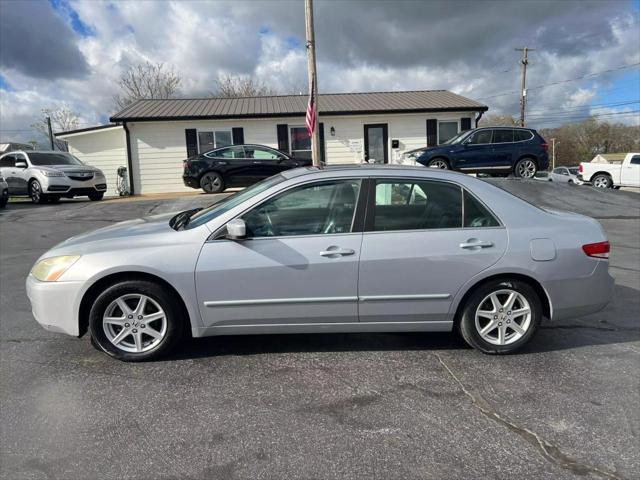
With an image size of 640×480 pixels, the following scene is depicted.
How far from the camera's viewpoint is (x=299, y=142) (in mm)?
18844

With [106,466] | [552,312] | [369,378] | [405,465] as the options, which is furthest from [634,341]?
[106,466]

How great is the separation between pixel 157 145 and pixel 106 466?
17.4 metres

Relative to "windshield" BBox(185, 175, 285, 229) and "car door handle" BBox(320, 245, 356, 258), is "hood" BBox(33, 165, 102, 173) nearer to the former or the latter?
"windshield" BBox(185, 175, 285, 229)

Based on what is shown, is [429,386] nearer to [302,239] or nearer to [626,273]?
[302,239]

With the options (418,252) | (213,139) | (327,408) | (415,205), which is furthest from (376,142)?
(327,408)

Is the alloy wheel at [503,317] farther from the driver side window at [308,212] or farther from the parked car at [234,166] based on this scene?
the parked car at [234,166]

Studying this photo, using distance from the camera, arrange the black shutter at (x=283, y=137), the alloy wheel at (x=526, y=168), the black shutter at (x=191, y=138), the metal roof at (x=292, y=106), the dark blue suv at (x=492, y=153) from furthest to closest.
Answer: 1. the black shutter at (x=283, y=137)
2. the black shutter at (x=191, y=138)
3. the metal roof at (x=292, y=106)
4. the alloy wheel at (x=526, y=168)
5. the dark blue suv at (x=492, y=153)

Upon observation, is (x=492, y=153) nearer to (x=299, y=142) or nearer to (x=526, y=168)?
(x=526, y=168)

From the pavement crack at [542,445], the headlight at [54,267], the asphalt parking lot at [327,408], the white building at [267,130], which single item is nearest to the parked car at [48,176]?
the white building at [267,130]

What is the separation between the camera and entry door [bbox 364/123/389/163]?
18984 millimetres

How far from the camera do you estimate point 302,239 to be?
3.58 meters

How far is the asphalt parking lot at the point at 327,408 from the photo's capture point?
250 centimetres

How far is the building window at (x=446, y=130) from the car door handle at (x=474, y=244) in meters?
16.3

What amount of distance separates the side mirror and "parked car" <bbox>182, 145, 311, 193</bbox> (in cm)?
1089
